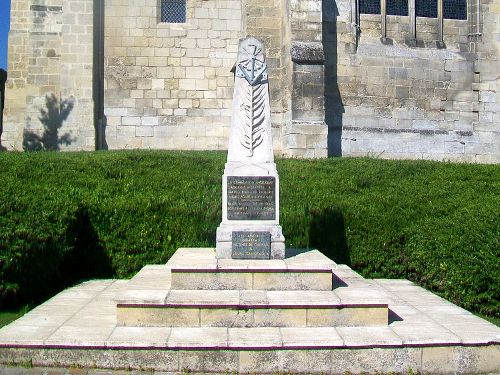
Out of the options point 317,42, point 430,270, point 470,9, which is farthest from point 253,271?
point 470,9

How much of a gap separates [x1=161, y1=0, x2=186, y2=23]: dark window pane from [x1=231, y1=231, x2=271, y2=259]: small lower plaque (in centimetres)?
1063

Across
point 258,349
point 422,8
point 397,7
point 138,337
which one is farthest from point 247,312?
point 422,8

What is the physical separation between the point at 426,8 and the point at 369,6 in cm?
174

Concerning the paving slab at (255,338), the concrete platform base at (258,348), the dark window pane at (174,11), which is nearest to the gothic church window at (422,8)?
the dark window pane at (174,11)

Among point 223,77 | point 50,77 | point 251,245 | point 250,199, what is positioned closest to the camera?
point 251,245

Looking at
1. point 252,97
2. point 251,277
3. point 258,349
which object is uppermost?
point 252,97

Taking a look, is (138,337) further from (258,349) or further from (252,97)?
(252,97)

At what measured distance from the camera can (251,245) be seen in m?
7.37

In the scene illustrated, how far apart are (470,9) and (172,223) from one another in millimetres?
12139

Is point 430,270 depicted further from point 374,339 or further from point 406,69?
point 406,69

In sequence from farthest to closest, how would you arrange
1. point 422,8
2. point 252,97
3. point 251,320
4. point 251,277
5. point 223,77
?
1. point 422,8
2. point 223,77
3. point 252,97
4. point 251,277
5. point 251,320

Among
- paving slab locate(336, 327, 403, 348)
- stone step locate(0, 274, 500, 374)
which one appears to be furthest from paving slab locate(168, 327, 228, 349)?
paving slab locate(336, 327, 403, 348)

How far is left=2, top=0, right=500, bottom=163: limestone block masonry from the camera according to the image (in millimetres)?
15305

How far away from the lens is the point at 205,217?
912 centimetres
